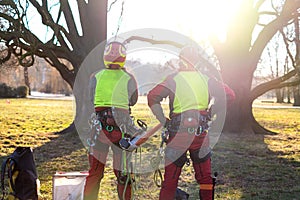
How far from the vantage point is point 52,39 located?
13719mm

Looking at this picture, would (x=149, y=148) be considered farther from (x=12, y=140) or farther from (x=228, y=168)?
(x=12, y=140)

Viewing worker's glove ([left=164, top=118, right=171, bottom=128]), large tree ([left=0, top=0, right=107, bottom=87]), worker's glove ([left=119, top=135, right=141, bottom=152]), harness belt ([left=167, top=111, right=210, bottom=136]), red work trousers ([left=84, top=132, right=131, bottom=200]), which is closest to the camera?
harness belt ([left=167, top=111, right=210, bottom=136])

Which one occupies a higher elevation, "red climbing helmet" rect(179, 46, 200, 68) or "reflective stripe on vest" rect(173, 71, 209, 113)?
"red climbing helmet" rect(179, 46, 200, 68)

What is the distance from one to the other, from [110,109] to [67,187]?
121cm

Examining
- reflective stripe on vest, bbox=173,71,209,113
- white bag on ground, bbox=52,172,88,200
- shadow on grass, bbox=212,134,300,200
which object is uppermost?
reflective stripe on vest, bbox=173,71,209,113

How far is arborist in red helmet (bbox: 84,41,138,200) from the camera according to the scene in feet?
15.9

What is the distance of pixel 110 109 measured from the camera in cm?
482

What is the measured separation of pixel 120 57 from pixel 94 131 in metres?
1.01

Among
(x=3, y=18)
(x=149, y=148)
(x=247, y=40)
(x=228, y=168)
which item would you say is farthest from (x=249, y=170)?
(x=3, y=18)

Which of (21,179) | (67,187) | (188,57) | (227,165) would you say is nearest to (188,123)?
(188,57)

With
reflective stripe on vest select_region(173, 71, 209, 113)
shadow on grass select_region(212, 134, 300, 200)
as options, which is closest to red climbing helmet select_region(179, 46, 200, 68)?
reflective stripe on vest select_region(173, 71, 209, 113)

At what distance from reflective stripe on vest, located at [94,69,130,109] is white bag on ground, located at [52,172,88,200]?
3.60 ft

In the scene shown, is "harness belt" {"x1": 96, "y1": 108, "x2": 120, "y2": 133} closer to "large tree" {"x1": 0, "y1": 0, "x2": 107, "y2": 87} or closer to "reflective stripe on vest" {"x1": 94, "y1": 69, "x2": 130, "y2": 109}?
"reflective stripe on vest" {"x1": 94, "y1": 69, "x2": 130, "y2": 109}

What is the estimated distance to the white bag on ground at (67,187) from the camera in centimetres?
502
